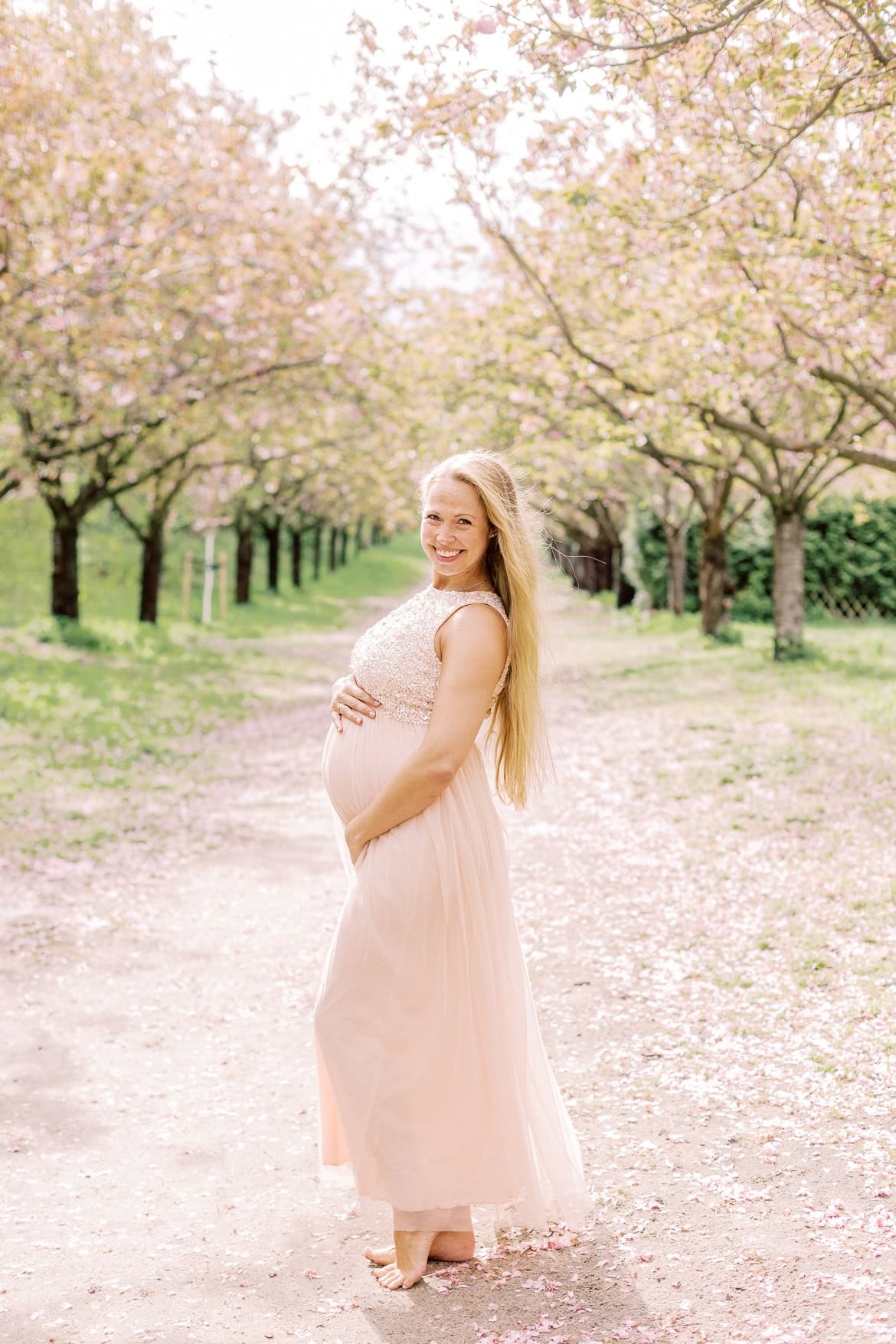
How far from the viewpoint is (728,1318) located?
320 centimetres

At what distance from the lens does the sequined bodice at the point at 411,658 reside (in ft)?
11.8

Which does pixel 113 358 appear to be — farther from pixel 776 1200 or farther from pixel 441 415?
pixel 776 1200

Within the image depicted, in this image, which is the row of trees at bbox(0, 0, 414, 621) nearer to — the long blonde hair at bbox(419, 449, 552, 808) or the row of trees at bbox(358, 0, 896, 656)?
the row of trees at bbox(358, 0, 896, 656)

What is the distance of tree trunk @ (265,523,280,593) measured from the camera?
125 ft

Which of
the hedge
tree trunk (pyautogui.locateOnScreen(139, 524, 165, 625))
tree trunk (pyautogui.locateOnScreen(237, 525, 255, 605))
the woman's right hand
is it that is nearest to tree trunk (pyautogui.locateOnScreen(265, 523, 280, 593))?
tree trunk (pyautogui.locateOnScreen(237, 525, 255, 605))

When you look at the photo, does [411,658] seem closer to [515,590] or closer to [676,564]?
[515,590]

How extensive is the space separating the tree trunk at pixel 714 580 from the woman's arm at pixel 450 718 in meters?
19.0

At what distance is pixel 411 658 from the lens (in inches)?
142

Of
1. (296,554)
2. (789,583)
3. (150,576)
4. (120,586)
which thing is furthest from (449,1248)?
(296,554)

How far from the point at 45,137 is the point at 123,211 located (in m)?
1.75

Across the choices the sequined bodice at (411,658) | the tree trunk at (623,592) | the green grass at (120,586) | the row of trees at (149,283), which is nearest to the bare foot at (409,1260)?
the sequined bodice at (411,658)

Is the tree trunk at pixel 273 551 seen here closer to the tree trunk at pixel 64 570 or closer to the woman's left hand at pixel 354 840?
the tree trunk at pixel 64 570

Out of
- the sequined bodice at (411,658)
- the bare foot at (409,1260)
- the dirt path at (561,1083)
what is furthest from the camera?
the sequined bodice at (411,658)

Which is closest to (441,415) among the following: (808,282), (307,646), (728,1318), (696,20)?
(307,646)
